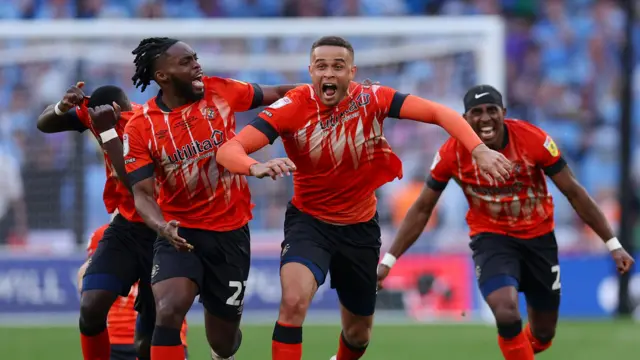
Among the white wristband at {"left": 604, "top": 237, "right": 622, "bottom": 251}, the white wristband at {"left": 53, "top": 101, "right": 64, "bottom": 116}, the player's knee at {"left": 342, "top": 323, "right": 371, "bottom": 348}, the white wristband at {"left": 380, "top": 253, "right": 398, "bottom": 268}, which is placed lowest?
the player's knee at {"left": 342, "top": 323, "right": 371, "bottom": 348}

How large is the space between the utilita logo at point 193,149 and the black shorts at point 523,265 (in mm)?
2378

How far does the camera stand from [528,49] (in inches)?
795

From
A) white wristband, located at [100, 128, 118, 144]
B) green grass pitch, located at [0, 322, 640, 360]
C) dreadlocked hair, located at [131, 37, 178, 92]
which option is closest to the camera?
dreadlocked hair, located at [131, 37, 178, 92]

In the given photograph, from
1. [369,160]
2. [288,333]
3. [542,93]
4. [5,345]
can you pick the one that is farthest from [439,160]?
[542,93]

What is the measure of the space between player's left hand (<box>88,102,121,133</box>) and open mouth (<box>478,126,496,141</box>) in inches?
108

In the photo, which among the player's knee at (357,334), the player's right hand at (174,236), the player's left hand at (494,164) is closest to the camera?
the player's left hand at (494,164)

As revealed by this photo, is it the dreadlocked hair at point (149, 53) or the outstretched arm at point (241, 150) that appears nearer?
the outstretched arm at point (241, 150)

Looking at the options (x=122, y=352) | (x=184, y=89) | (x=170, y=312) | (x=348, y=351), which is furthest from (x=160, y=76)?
(x=348, y=351)

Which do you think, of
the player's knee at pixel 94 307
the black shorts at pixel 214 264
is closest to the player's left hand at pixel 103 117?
the black shorts at pixel 214 264

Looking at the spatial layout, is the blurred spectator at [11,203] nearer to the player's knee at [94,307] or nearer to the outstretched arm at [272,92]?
the player's knee at [94,307]

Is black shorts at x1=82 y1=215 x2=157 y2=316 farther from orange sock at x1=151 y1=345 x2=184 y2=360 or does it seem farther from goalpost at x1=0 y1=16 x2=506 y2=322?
goalpost at x1=0 y1=16 x2=506 y2=322

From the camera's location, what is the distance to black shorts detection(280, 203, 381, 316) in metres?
8.04

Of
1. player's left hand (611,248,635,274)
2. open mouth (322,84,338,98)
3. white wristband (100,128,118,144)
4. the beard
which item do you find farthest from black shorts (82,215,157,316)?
player's left hand (611,248,635,274)

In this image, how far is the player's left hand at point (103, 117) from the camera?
8.22 meters
